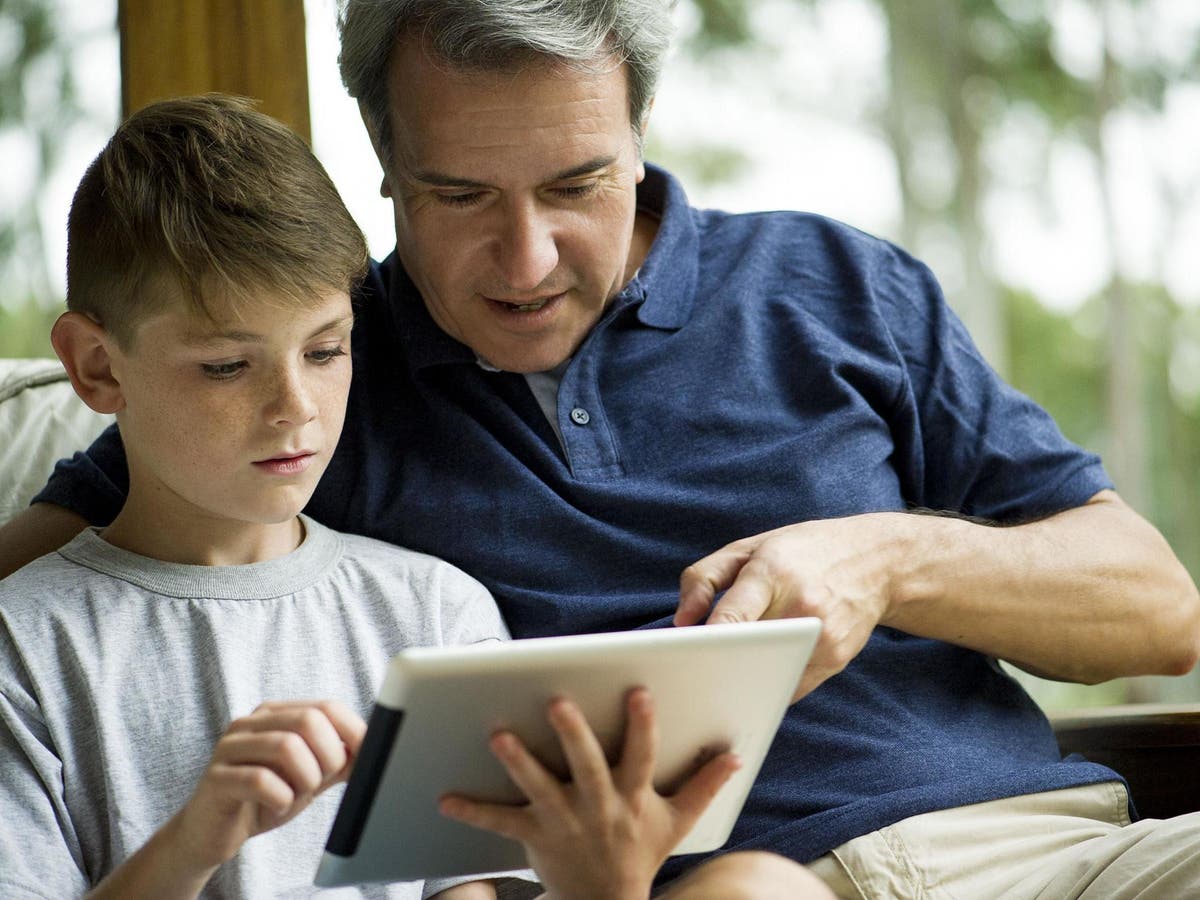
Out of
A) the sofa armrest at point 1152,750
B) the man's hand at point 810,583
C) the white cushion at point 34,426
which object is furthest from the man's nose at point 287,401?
the sofa armrest at point 1152,750

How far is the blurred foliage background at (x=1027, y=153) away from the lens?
5.39 m

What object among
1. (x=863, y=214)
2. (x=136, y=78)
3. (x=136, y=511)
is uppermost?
(x=136, y=78)

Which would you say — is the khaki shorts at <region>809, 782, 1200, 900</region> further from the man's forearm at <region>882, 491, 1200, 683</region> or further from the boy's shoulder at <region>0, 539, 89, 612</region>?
the boy's shoulder at <region>0, 539, 89, 612</region>

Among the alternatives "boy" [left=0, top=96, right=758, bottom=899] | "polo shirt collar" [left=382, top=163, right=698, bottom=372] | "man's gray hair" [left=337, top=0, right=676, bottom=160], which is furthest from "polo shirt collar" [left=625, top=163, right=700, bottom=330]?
"boy" [left=0, top=96, right=758, bottom=899]

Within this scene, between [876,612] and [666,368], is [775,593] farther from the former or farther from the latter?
[666,368]

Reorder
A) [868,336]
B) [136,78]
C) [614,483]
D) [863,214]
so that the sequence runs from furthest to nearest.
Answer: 1. [863,214]
2. [136,78]
3. [868,336]
4. [614,483]

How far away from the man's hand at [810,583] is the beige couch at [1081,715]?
1.51ft

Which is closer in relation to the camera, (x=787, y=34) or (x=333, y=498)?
(x=333, y=498)

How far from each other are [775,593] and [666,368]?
469 mm

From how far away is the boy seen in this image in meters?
1.19

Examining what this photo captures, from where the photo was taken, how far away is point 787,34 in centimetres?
557

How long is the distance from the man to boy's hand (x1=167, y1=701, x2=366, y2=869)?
1.60 ft

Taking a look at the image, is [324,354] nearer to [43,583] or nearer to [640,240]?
[43,583]

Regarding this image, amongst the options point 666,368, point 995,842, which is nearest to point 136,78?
point 666,368
